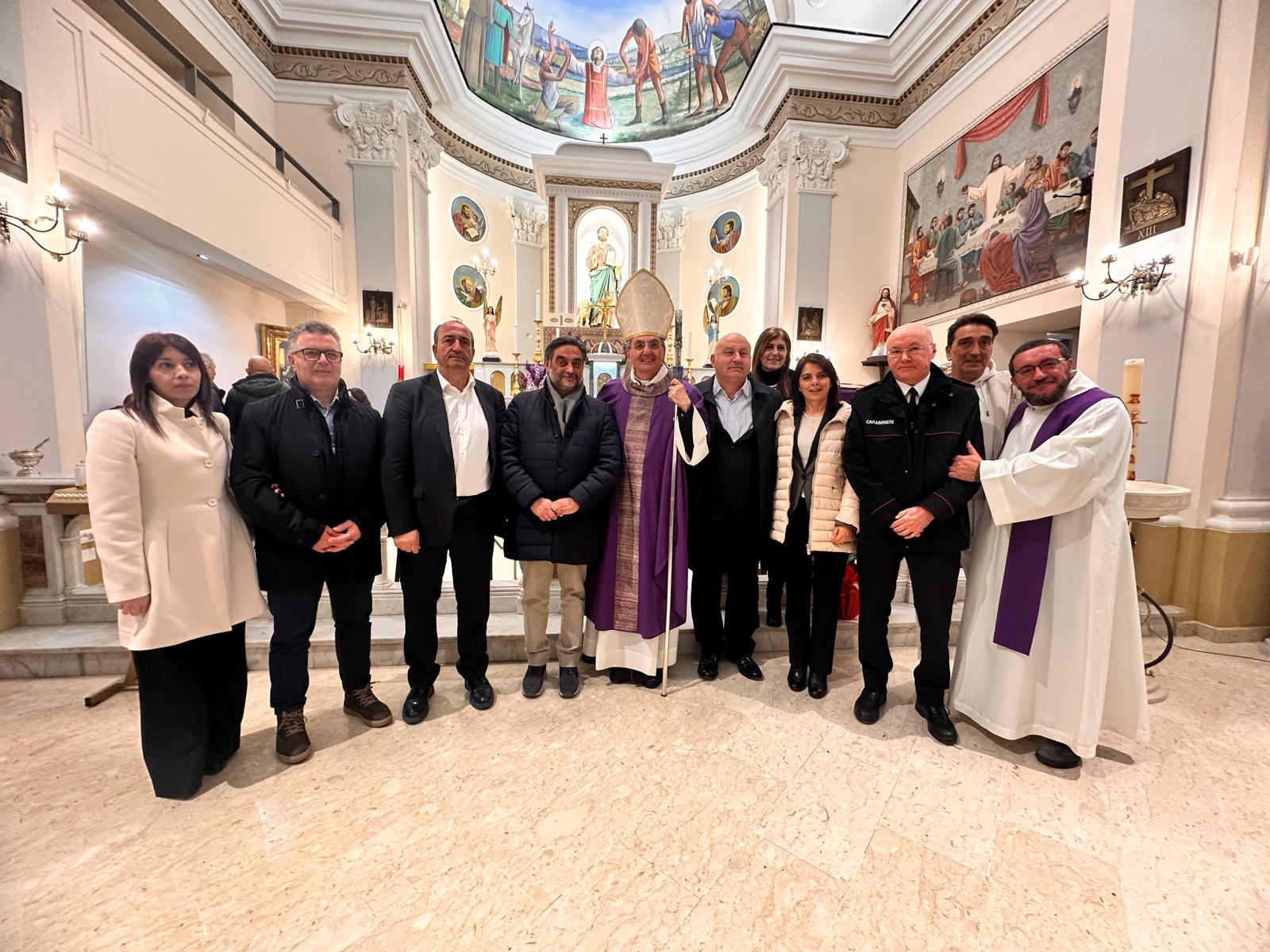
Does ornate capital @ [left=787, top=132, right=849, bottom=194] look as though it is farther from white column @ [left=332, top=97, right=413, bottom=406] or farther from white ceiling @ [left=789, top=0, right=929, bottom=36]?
white column @ [left=332, top=97, right=413, bottom=406]

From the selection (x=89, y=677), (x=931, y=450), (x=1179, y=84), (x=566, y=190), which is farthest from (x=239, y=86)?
(x=1179, y=84)

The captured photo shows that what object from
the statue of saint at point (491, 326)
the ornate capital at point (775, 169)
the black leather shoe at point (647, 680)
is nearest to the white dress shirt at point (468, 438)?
the black leather shoe at point (647, 680)

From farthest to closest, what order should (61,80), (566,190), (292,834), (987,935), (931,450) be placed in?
(566,190) → (61,80) → (931,450) → (292,834) → (987,935)

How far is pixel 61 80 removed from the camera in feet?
12.3

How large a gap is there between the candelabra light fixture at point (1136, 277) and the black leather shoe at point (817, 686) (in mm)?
4223

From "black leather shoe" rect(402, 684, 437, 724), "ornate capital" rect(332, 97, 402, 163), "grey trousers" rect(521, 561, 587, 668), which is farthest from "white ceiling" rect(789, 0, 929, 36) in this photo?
"black leather shoe" rect(402, 684, 437, 724)

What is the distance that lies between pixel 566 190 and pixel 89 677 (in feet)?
38.3

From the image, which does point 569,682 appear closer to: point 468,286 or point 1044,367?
point 1044,367

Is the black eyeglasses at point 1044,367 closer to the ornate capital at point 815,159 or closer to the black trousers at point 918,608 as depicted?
the black trousers at point 918,608

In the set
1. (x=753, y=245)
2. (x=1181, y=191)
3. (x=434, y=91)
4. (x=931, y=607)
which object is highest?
(x=434, y=91)

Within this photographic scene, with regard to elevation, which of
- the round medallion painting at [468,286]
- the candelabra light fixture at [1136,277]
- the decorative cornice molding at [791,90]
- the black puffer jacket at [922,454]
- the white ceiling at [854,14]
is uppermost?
the white ceiling at [854,14]

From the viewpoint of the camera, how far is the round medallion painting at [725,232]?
12102 mm

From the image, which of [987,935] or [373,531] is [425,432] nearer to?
[373,531]

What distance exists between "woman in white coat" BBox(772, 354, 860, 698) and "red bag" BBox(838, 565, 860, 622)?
0.63m
